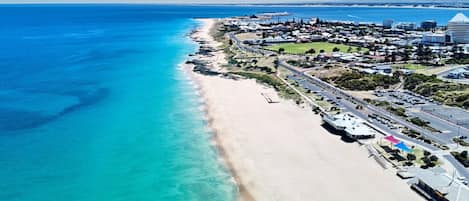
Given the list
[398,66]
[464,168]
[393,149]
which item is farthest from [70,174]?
[398,66]

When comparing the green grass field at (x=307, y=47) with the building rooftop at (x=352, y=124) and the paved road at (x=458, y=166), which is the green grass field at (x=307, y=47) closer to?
the building rooftop at (x=352, y=124)

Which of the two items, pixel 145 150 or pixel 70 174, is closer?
pixel 70 174

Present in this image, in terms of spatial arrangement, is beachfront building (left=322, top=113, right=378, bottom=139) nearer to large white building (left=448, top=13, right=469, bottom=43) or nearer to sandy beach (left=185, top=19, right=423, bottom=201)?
sandy beach (left=185, top=19, right=423, bottom=201)

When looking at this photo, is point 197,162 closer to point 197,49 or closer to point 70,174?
point 70,174

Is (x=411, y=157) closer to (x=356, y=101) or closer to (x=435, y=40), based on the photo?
(x=356, y=101)

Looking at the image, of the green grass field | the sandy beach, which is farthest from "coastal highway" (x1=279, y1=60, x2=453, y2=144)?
the green grass field

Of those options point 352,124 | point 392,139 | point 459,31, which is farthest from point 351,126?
point 459,31
